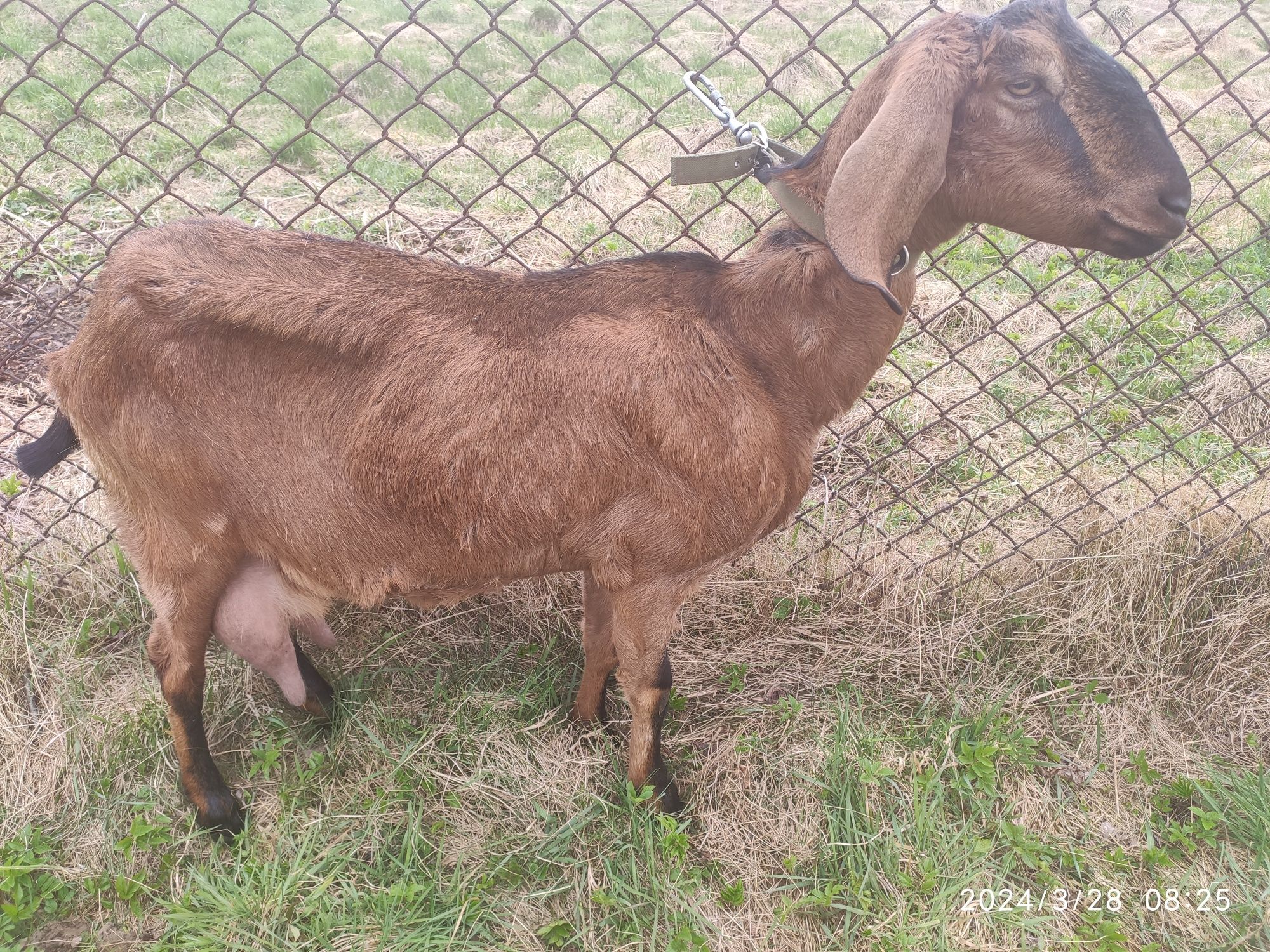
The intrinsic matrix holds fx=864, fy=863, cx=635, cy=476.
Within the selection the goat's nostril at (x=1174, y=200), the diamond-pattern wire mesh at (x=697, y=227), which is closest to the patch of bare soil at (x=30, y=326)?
the diamond-pattern wire mesh at (x=697, y=227)

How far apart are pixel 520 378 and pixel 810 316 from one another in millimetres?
716

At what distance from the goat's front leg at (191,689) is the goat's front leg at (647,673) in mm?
1054

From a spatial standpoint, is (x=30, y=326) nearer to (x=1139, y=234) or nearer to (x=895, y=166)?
(x=895, y=166)

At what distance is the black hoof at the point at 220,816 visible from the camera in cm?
239

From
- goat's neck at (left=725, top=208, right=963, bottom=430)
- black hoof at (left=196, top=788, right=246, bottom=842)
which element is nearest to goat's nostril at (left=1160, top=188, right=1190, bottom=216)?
goat's neck at (left=725, top=208, right=963, bottom=430)

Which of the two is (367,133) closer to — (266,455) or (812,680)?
(266,455)

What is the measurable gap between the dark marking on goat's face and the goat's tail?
2248 millimetres

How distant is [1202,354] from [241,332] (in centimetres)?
394

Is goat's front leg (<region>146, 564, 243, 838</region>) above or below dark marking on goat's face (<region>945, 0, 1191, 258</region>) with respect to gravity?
below

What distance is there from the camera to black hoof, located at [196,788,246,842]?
2.39 meters

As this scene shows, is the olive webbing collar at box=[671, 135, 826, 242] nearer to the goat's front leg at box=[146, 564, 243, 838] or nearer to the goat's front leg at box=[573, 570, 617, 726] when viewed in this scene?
the goat's front leg at box=[573, 570, 617, 726]

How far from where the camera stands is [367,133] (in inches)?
236

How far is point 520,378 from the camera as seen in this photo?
207 cm

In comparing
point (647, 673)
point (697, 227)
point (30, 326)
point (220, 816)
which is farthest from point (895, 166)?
point (30, 326)
